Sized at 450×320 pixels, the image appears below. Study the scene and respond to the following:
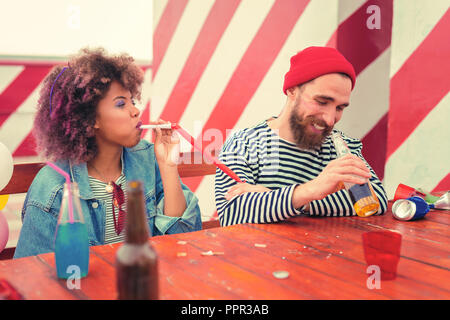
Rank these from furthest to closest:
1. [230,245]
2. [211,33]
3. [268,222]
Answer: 1. [211,33]
2. [268,222]
3. [230,245]

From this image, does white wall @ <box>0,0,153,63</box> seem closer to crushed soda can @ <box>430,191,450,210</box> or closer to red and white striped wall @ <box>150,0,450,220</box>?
red and white striped wall @ <box>150,0,450,220</box>

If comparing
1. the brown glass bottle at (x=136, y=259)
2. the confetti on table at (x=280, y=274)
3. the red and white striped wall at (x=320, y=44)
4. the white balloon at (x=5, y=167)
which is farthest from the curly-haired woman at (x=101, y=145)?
the red and white striped wall at (x=320, y=44)

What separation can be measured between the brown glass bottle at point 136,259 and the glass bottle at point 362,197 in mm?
843

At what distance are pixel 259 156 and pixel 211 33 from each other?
1763mm

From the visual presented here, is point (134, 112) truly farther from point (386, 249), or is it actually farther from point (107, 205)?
point (386, 249)

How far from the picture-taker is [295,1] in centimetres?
291

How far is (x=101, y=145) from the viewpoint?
65.8 inches

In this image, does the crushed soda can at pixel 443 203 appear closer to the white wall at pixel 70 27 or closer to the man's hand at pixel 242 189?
the man's hand at pixel 242 189

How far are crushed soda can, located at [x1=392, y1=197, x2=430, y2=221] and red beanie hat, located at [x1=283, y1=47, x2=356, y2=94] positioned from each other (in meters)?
0.50

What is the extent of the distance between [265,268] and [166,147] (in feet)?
2.73

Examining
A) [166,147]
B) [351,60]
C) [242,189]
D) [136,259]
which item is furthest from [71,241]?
[351,60]

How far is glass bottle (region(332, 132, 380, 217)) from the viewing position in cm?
146
